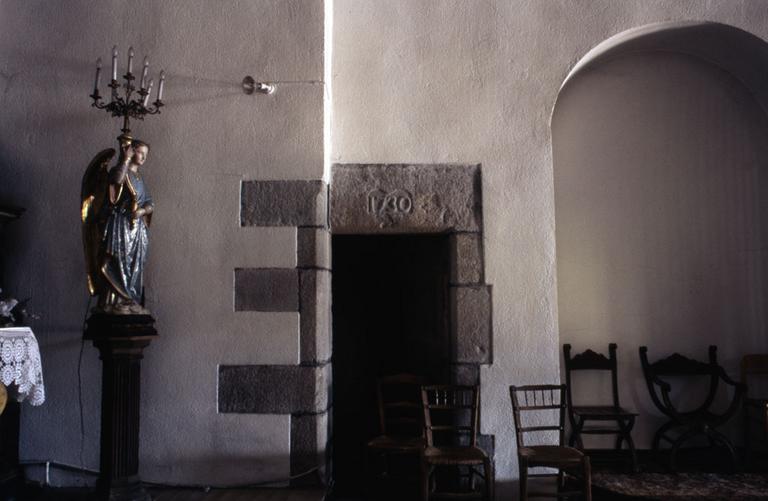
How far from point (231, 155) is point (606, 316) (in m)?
2.63

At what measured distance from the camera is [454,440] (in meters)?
3.77

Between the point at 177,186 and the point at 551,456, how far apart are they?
2.49m

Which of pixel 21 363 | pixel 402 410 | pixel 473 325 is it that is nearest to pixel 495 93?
pixel 473 325

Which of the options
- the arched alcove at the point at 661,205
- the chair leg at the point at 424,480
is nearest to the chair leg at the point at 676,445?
the arched alcove at the point at 661,205

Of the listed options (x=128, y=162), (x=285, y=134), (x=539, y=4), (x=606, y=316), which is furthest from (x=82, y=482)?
(x=539, y=4)

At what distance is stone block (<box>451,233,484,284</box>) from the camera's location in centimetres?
385

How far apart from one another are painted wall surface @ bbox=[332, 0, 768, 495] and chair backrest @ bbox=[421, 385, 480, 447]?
1.35 ft

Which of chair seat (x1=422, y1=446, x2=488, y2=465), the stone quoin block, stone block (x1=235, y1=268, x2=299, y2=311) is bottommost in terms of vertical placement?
chair seat (x1=422, y1=446, x2=488, y2=465)

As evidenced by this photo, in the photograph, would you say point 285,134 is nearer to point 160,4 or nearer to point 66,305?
point 160,4

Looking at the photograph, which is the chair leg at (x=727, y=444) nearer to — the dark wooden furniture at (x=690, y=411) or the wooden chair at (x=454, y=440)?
the dark wooden furniture at (x=690, y=411)

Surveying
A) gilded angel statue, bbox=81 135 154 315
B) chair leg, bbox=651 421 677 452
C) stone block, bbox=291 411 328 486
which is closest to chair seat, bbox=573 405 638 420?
chair leg, bbox=651 421 677 452

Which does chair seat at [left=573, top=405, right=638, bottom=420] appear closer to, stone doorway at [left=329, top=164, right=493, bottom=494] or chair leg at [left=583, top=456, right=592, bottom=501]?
stone doorway at [left=329, top=164, right=493, bottom=494]

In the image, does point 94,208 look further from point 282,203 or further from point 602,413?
point 602,413

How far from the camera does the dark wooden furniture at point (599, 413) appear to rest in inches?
153
